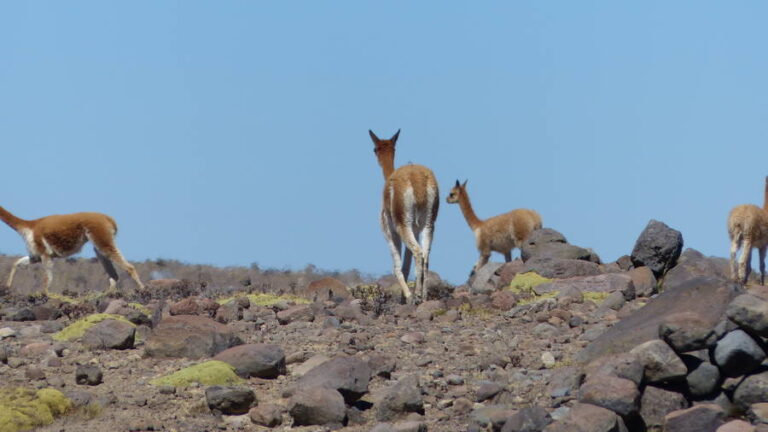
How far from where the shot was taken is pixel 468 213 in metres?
27.4

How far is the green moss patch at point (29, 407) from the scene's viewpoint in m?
9.13

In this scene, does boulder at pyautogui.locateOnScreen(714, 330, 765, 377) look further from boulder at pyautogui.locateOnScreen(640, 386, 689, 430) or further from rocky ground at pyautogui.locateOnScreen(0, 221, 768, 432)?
boulder at pyautogui.locateOnScreen(640, 386, 689, 430)

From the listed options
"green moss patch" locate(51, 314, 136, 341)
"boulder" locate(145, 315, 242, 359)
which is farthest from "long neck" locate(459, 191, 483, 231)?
"boulder" locate(145, 315, 242, 359)

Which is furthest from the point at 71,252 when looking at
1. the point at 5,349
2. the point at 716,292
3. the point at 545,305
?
the point at 716,292

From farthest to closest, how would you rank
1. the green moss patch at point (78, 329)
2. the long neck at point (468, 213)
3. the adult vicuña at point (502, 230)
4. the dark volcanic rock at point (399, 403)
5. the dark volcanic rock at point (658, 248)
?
the long neck at point (468, 213) → the adult vicuña at point (502, 230) → the dark volcanic rock at point (658, 248) → the green moss patch at point (78, 329) → the dark volcanic rock at point (399, 403)

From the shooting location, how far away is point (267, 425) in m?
9.19

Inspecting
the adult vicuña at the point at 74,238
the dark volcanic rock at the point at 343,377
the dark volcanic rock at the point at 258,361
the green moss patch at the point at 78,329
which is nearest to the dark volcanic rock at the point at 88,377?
the dark volcanic rock at the point at 258,361

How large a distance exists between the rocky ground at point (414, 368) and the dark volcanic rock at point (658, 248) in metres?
2.88

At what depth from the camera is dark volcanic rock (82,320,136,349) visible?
1227cm

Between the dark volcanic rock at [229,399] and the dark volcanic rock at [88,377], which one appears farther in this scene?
the dark volcanic rock at [88,377]

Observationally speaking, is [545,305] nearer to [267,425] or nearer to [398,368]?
[398,368]

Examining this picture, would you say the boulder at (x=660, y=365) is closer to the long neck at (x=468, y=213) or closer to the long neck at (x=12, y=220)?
the long neck at (x=12, y=220)

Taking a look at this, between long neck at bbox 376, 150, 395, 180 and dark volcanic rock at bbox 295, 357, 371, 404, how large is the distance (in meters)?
8.76

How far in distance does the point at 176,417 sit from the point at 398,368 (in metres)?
2.51
